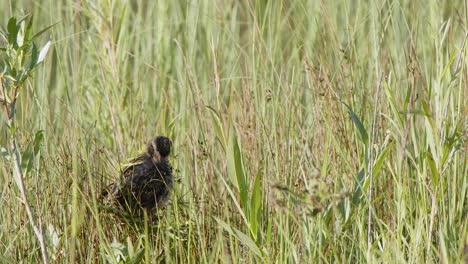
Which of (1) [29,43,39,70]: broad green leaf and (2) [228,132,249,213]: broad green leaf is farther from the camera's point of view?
(2) [228,132,249,213]: broad green leaf

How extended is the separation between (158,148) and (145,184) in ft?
0.75

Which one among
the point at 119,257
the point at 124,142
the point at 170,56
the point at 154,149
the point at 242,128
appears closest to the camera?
the point at 119,257

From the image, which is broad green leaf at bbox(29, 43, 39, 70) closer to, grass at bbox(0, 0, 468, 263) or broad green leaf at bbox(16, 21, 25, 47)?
broad green leaf at bbox(16, 21, 25, 47)

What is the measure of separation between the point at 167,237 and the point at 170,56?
280 cm

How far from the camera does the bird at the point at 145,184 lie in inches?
168

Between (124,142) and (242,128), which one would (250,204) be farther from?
(124,142)

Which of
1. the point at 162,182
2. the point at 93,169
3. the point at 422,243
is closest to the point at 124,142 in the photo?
the point at 93,169

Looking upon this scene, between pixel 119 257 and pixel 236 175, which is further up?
pixel 236 175

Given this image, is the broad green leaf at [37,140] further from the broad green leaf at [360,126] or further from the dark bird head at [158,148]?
the broad green leaf at [360,126]

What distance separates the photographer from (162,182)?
4.36 meters

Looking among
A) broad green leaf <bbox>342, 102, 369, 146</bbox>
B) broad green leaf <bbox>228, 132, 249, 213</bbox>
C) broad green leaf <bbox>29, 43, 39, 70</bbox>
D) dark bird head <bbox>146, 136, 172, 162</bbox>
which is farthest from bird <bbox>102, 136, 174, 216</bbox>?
broad green leaf <bbox>342, 102, 369, 146</bbox>

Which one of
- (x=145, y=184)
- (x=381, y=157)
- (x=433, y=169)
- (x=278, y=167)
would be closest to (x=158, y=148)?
(x=145, y=184)

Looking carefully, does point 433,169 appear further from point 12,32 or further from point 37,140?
point 12,32

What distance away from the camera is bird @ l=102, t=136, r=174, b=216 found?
4.26 m
